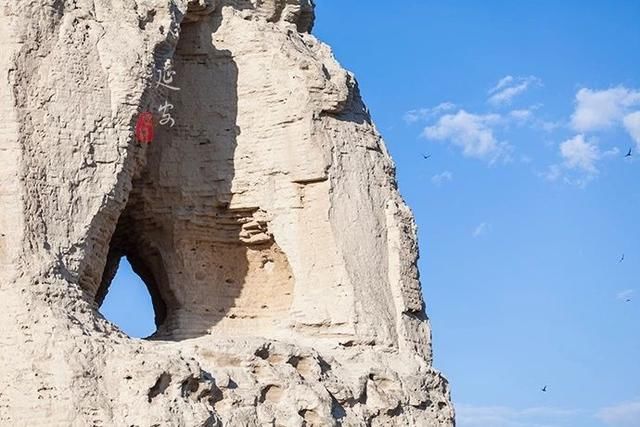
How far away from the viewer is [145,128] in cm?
1445

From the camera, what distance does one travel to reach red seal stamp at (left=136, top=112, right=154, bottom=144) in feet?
47.0

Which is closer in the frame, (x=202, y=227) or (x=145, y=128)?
(x=145, y=128)

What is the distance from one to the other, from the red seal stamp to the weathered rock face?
7cm

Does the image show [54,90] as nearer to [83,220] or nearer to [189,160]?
[83,220]

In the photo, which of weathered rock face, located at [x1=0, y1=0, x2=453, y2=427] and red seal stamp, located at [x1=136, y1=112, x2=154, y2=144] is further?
red seal stamp, located at [x1=136, y1=112, x2=154, y2=144]

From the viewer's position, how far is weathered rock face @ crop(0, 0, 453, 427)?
12.8 m

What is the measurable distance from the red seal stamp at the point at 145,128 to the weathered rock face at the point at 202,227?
7 centimetres

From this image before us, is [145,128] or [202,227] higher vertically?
[145,128]

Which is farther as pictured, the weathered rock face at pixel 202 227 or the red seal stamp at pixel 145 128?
the red seal stamp at pixel 145 128

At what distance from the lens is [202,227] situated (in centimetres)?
1625

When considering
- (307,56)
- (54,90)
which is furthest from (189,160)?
(54,90)

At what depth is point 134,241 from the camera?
54.1 feet

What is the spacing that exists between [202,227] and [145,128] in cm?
208

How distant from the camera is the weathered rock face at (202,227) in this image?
1277 cm
